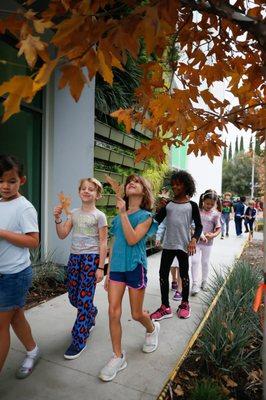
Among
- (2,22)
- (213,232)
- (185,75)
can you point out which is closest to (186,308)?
(213,232)

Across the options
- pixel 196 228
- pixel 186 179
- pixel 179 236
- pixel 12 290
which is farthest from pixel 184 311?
pixel 12 290

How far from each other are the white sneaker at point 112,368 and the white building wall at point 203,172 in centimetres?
1367

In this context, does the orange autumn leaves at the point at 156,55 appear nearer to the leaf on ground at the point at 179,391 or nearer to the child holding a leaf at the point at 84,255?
the child holding a leaf at the point at 84,255

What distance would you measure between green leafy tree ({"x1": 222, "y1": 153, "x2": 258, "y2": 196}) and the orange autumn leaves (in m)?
58.1

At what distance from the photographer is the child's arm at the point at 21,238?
2492mm

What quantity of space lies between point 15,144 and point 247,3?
13.9 feet

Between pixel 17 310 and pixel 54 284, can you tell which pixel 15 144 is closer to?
pixel 54 284

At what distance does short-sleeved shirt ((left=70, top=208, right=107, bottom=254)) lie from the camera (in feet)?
11.3

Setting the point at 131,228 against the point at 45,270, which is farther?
the point at 45,270

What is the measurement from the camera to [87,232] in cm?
345

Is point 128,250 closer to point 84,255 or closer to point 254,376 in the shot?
point 84,255

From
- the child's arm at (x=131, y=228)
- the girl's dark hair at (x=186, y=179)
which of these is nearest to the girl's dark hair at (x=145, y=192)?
the child's arm at (x=131, y=228)

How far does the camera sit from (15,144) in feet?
18.6

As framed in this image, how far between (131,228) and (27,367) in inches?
55.7
